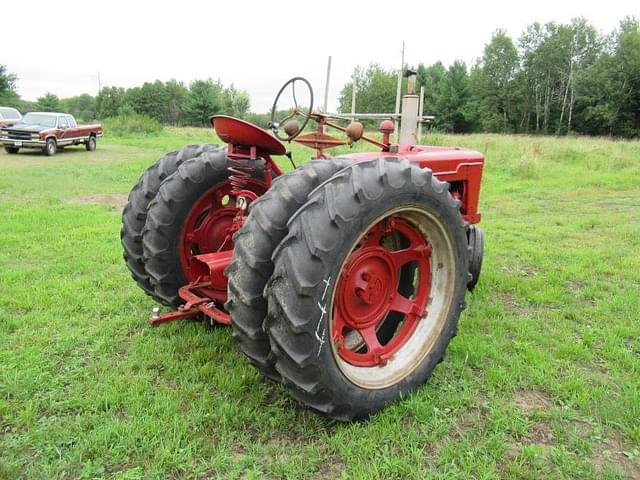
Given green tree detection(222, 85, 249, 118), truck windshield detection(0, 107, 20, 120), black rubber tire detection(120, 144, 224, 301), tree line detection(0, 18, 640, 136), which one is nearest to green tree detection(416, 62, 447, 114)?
tree line detection(0, 18, 640, 136)

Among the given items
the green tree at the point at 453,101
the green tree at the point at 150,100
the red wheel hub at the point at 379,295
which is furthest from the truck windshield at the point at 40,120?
the green tree at the point at 150,100

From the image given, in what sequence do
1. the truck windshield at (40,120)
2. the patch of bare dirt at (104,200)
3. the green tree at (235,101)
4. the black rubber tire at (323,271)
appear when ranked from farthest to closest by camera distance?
the green tree at (235,101), the truck windshield at (40,120), the patch of bare dirt at (104,200), the black rubber tire at (323,271)

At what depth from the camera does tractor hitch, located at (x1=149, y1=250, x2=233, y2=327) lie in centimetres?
275

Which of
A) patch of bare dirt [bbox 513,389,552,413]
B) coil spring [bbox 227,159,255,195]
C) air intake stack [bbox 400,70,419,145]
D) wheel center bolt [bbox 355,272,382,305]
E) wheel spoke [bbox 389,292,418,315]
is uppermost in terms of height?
air intake stack [bbox 400,70,419,145]

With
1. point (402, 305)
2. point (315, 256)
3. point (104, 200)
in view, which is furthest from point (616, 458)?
point (104, 200)

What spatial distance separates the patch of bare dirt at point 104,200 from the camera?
344 inches

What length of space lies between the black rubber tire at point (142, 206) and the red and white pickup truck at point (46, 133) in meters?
17.9

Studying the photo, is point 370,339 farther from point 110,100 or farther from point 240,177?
point 110,100

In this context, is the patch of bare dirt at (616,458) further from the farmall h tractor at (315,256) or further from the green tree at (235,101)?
the green tree at (235,101)

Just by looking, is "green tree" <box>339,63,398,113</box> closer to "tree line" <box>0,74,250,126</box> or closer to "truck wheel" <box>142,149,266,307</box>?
"tree line" <box>0,74,250,126</box>

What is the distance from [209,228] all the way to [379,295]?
136 cm

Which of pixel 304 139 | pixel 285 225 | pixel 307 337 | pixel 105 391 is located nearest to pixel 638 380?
pixel 307 337

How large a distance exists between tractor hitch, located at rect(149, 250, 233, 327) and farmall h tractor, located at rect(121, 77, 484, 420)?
0.01 m

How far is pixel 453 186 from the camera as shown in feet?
13.5
